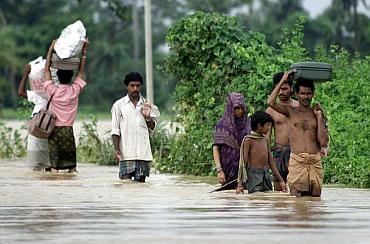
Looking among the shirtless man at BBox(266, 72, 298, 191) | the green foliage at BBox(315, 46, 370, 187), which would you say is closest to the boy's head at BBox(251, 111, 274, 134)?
the shirtless man at BBox(266, 72, 298, 191)

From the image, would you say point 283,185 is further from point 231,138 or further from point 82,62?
point 82,62

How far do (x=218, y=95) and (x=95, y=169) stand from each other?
97.8 inches

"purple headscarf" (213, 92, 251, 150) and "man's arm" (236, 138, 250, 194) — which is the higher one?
"purple headscarf" (213, 92, 251, 150)

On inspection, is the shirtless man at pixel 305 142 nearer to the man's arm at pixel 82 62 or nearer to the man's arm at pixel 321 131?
the man's arm at pixel 321 131

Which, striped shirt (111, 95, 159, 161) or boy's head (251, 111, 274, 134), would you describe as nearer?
boy's head (251, 111, 274, 134)

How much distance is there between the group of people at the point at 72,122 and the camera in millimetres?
16109

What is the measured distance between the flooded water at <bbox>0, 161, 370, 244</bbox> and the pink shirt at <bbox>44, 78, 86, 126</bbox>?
1.81 m

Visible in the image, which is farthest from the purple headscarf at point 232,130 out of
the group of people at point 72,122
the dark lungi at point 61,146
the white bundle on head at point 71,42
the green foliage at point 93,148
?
the green foliage at point 93,148

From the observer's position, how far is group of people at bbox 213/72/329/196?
42.6 feet

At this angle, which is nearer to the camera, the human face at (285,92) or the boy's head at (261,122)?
the boy's head at (261,122)

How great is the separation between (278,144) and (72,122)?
4.98 meters

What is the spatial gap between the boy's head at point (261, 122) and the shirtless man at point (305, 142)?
47 cm

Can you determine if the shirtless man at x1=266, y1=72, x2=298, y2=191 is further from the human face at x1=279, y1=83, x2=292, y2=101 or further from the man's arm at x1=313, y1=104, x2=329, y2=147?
the man's arm at x1=313, y1=104, x2=329, y2=147

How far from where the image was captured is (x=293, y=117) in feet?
42.9
